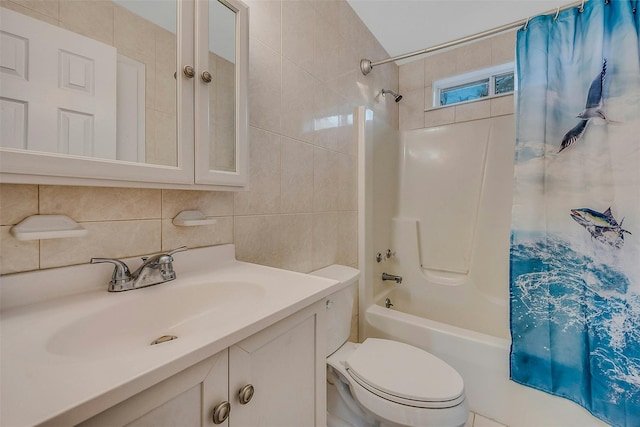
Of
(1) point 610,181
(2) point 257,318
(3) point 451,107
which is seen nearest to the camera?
(2) point 257,318

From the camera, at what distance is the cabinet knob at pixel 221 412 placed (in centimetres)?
47

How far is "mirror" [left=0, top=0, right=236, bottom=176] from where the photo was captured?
0.55 meters

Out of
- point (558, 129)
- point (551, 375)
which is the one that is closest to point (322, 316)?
point (551, 375)

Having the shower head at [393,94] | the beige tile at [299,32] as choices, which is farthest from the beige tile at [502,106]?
the beige tile at [299,32]

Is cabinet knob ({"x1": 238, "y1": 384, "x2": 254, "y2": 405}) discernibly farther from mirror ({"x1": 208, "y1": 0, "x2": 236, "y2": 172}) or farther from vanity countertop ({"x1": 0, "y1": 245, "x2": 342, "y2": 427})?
mirror ({"x1": 208, "y1": 0, "x2": 236, "y2": 172})

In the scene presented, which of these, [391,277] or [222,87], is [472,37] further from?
[391,277]

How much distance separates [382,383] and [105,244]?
102 centimetres

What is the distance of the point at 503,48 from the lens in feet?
6.79

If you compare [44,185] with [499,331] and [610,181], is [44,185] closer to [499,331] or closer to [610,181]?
[610,181]

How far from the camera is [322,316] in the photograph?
749 millimetres

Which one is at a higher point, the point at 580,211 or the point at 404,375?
the point at 580,211

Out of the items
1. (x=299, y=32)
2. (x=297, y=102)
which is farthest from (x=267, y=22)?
(x=297, y=102)

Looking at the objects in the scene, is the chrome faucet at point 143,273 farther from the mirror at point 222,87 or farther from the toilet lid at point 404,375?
the toilet lid at point 404,375

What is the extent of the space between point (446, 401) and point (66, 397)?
1072 mm
